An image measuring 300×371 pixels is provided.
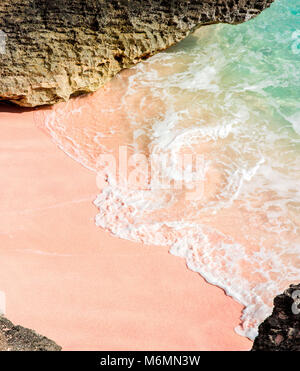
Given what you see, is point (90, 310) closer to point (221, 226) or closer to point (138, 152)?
point (221, 226)

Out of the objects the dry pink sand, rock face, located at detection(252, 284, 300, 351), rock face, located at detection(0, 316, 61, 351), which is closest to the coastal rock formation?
the dry pink sand

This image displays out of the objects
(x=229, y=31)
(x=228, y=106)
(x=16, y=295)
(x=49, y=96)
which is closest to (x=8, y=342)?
(x=16, y=295)

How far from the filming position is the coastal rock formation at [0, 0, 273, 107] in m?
4.81

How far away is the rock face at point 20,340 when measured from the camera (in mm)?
1789

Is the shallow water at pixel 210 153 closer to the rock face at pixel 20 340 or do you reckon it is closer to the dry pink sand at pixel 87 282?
the dry pink sand at pixel 87 282

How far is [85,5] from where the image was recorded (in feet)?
16.0

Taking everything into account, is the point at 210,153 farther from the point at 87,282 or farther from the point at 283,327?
the point at 283,327

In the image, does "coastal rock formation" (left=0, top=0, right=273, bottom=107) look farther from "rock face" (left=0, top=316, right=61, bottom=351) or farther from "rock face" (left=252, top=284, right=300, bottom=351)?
"rock face" (left=252, top=284, right=300, bottom=351)

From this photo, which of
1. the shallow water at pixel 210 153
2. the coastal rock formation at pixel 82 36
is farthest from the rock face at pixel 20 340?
the coastal rock formation at pixel 82 36

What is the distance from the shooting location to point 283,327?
1.79 meters

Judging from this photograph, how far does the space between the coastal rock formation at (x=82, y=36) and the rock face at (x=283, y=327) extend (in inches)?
157

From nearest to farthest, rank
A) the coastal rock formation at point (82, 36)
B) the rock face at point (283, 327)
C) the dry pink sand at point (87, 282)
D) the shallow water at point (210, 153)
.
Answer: the rock face at point (283, 327) < the dry pink sand at point (87, 282) < the shallow water at point (210, 153) < the coastal rock formation at point (82, 36)

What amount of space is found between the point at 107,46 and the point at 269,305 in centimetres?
342

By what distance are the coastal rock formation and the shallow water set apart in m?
0.36
